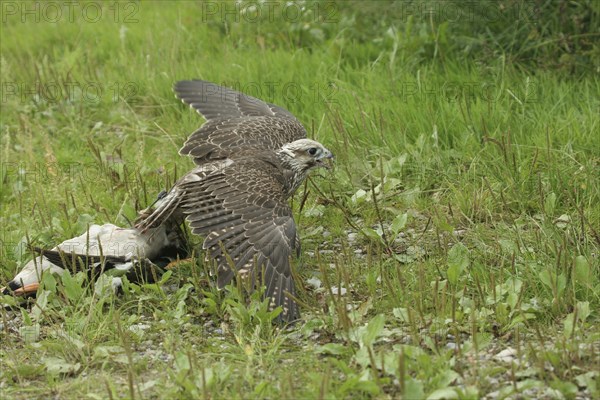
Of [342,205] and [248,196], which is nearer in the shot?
[248,196]

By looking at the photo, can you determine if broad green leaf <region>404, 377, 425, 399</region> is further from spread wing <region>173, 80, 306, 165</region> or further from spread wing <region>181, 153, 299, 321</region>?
spread wing <region>173, 80, 306, 165</region>

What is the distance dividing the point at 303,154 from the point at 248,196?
31.0 inches

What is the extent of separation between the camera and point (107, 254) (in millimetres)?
5676

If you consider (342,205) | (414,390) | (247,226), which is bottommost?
(342,205)

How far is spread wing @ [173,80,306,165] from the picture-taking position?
6422mm

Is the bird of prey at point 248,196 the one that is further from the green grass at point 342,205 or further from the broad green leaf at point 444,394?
the broad green leaf at point 444,394

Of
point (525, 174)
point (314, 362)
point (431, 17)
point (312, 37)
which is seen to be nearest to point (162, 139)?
point (312, 37)

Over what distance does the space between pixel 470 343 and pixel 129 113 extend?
4779 mm

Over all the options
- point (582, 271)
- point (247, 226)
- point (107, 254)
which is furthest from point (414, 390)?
point (107, 254)

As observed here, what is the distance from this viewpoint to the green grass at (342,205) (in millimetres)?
4453

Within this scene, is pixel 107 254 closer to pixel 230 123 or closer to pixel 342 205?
pixel 230 123

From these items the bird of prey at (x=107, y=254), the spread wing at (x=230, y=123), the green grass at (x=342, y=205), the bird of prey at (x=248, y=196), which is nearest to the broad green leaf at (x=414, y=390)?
the green grass at (x=342, y=205)

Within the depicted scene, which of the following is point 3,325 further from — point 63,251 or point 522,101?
point 522,101

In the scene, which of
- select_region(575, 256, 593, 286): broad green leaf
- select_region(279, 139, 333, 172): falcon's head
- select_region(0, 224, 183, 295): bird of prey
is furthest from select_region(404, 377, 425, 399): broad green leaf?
select_region(279, 139, 333, 172): falcon's head
